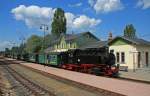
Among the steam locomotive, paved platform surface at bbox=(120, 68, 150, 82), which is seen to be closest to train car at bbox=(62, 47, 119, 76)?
the steam locomotive

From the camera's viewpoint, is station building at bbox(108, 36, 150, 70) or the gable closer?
station building at bbox(108, 36, 150, 70)

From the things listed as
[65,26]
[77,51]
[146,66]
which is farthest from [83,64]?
[65,26]

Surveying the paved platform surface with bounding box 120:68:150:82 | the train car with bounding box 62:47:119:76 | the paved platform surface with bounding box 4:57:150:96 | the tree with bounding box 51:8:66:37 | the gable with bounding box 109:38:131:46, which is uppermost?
the tree with bounding box 51:8:66:37

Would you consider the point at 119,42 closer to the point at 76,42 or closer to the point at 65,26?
the point at 76,42

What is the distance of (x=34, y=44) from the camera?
12412cm

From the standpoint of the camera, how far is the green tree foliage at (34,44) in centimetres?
12169

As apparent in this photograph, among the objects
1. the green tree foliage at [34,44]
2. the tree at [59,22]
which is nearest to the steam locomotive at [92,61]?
the tree at [59,22]

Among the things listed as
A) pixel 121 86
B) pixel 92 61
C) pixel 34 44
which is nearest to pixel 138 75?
pixel 92 61

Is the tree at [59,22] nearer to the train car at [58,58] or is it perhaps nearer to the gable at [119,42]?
the train car at [58,58]

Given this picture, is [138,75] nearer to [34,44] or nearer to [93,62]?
[93,62]

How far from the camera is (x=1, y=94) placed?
18.5m

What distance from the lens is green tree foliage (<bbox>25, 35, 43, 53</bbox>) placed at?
4791 inches

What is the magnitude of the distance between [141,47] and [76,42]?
3516 cm

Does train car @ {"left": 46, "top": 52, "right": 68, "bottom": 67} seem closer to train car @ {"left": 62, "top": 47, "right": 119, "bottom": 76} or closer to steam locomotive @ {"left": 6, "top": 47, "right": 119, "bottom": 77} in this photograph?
steam locomotive @ {"left": 6, "top": 47, "right": 119, "bottom": 77}
